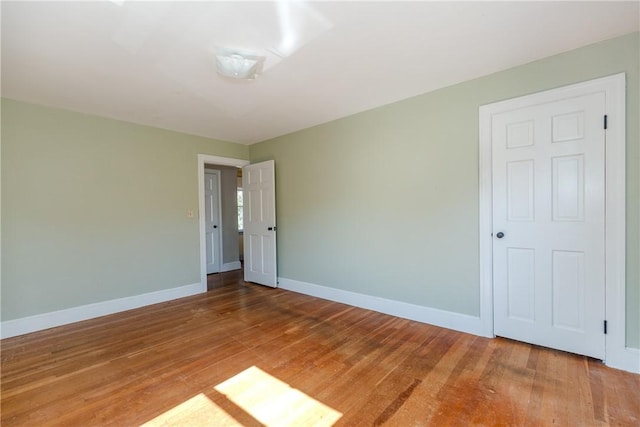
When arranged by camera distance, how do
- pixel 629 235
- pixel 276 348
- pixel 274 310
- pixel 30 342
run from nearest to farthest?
pixel 629 235, pixel 276 348, pixel 30 342, pixel 274 310

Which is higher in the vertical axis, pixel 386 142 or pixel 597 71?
pixel 597 71

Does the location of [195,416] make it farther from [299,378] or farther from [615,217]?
[615,217]

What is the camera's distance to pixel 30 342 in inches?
107

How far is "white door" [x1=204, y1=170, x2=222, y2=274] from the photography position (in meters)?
5.70

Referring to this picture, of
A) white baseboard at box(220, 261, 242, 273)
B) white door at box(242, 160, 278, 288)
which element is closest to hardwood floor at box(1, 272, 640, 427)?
white door at box(242, 160, 278, 288)

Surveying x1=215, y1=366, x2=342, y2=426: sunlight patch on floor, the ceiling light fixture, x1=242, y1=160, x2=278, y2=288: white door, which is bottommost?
x1=215, y1=366, x2=342, y2=426: sunlight patch on floor

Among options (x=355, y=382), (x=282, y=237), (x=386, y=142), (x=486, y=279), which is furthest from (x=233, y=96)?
(x=486, y=279)

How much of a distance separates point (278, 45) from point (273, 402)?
248 centimetres

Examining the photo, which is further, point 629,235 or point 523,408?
point 629,235

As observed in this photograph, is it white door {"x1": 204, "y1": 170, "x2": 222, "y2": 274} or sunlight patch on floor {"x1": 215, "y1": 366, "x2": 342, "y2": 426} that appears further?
white door {"x1": 204, "y1": 170, "x2": 222, "y2": 274}

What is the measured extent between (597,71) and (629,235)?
126cm

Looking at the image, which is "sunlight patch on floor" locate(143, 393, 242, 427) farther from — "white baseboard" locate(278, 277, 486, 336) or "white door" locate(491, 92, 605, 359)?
"white door" locate(491, 92, 605, 359)

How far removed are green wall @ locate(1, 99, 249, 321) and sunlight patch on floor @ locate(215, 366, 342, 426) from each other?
2.52 metres

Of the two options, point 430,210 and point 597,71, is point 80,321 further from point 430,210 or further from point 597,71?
point 597,71
